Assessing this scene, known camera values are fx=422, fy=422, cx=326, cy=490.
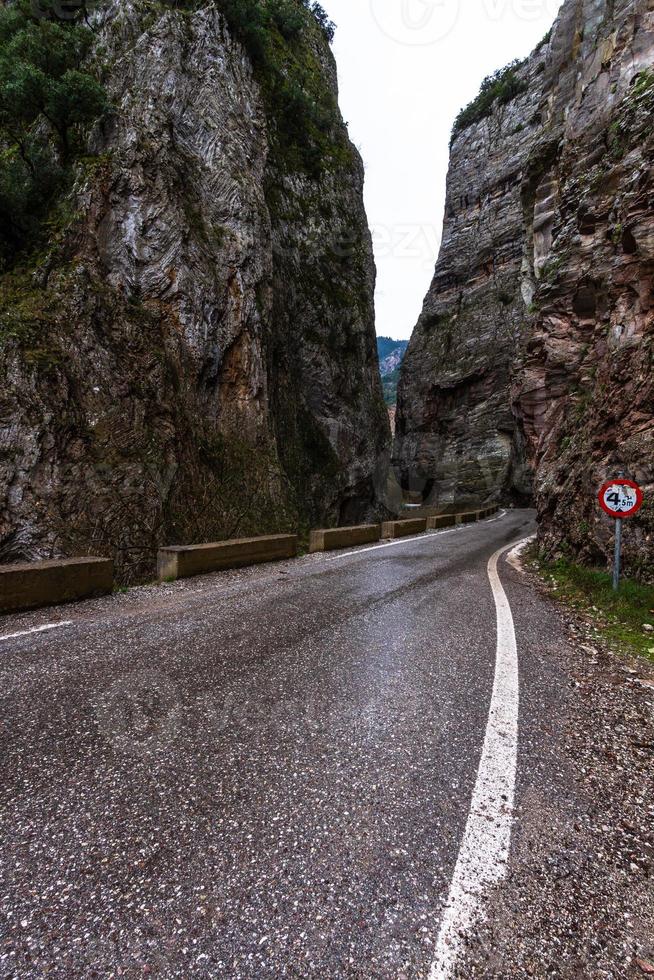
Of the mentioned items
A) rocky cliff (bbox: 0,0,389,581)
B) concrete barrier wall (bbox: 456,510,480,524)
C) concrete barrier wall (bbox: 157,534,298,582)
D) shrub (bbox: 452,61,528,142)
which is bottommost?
concrete barrier wall (bbox: 456,510,480,524)

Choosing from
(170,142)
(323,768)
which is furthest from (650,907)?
(170,142)

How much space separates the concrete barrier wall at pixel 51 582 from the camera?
5.41 metres

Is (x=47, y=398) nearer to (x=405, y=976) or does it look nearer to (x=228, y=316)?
(x=228, y=316)

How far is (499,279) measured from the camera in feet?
148

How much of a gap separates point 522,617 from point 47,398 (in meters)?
11.5

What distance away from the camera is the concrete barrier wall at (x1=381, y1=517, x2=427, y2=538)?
52.7 ft

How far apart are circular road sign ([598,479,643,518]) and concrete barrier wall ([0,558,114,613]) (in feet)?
25.7

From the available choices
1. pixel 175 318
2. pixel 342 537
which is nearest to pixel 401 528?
pixel 342 537

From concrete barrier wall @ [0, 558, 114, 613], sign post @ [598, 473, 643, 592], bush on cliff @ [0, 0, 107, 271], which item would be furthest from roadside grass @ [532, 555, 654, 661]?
bush on cliff @ [0, 0, 107, 271]

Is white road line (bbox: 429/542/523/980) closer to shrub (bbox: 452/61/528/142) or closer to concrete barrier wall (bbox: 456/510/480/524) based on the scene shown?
concrete barrier wall (bbox: 456/510/480/524)

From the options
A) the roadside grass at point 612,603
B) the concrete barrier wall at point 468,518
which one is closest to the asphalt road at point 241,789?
the roadside grass at point 612,603

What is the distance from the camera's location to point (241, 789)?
2221 millimetres

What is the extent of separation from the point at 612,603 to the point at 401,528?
10.6 metres

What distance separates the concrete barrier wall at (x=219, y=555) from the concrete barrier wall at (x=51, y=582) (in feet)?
4.66
